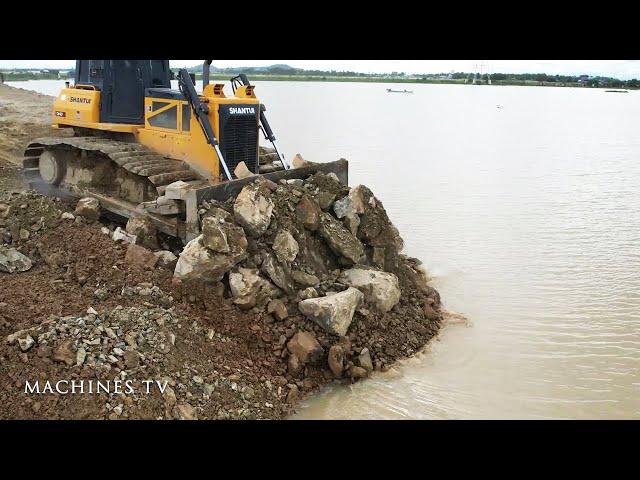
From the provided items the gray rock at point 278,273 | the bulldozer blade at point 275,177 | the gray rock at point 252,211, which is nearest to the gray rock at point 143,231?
the bulldozer blade at point 275,177

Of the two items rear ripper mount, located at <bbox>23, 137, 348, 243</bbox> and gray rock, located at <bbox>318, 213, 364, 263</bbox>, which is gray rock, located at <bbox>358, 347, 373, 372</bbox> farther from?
rear ripper mount, located at <bbox>23, 137, 348, 243</bbox>

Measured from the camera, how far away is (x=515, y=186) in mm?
18438

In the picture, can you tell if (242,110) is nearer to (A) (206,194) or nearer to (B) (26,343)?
(A) (206,194)

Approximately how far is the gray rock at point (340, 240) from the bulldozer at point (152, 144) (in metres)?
1.21

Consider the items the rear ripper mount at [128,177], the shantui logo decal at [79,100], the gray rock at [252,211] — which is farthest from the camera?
the shantui logo decal at [79,100]

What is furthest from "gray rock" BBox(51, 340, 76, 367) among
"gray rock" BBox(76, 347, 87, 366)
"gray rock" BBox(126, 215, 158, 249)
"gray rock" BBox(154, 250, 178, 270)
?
"gray rock" BBox(126, 215, 158, 249)

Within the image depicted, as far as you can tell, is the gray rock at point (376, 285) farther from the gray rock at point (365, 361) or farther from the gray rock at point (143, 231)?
the gray rock at point (143, 231)

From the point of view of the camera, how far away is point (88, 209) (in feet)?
29.1

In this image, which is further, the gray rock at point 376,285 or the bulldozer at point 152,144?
the bulldozer at point 152,144

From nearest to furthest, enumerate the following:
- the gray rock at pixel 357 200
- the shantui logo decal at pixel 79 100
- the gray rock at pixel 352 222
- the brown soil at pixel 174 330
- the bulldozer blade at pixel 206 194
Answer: the brown soil at pixel 174 330 < the bulldozer blade at pixel 206 194 < the gray rock at pixel 352 222 < the gray rock at pixel 357 200 < the shantui logo decal at pixel 79 100

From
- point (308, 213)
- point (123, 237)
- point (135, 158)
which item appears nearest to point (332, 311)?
point (308, 213)

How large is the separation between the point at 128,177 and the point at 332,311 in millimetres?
4237

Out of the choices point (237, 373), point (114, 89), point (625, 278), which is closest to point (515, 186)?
point (625, 278)

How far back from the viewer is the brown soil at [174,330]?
19.0 ft
